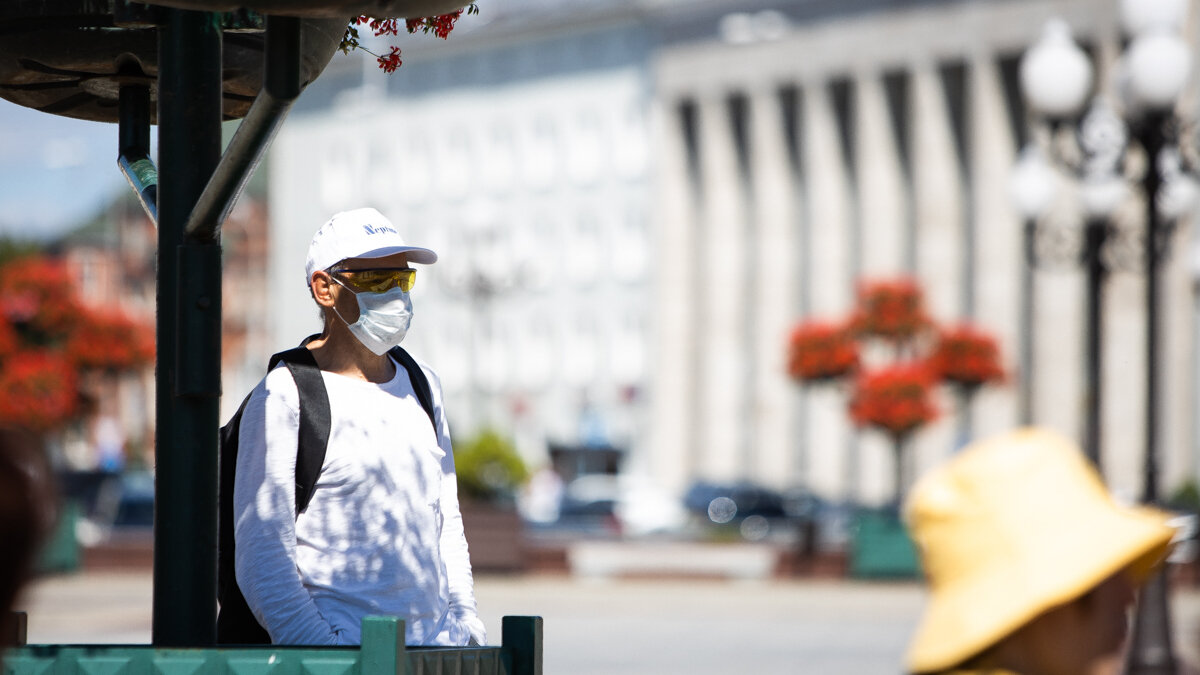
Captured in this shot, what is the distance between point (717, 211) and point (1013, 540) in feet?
215

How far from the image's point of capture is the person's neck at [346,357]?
386cm

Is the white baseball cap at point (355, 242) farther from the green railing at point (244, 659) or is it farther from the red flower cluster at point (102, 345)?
the red flower cluster at point (102, 345)

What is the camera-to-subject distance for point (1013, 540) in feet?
6.86

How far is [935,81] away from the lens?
61.6 metres

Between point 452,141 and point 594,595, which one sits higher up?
point 452,141

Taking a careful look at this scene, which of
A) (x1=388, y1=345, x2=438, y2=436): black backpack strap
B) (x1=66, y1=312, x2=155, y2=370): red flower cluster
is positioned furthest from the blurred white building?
(x1=388, y1=345, x2=438, y2=436): black backpack strap

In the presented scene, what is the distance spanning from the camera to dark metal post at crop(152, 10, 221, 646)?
3.21 meters

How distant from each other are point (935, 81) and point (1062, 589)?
199 ft

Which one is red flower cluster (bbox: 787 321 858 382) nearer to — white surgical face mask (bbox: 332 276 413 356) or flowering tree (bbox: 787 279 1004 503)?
flowering tree (bbox: 787 279 1004 503)

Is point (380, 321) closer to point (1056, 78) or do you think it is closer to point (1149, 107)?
point (1149, 107)

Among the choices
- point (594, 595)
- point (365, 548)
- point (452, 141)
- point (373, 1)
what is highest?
point (452, 141)

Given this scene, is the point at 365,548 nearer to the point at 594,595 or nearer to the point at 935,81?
the point at 594,595

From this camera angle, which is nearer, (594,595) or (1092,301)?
(1092,301)

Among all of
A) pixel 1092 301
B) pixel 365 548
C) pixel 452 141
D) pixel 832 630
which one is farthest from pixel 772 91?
pixel 365 548
